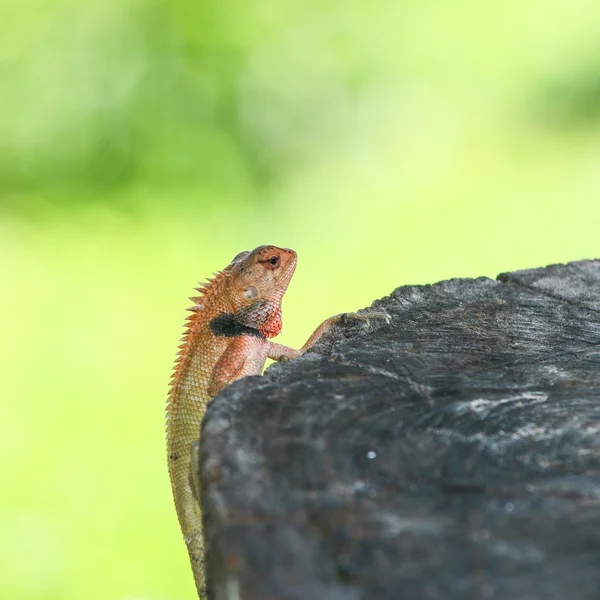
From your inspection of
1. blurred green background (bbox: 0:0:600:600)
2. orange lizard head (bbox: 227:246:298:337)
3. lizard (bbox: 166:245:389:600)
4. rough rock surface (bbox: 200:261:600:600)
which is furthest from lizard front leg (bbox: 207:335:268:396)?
blurred green background (bbox: 0:0:600:600)

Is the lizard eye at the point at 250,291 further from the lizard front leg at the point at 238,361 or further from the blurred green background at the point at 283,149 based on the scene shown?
the blurred green background at the point at 283,149

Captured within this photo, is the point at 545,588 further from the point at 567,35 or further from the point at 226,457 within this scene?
the point at 567,35

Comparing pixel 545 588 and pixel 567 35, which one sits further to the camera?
pixel 567 35

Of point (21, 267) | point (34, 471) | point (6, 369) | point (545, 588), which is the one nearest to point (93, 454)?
point (34, 471)

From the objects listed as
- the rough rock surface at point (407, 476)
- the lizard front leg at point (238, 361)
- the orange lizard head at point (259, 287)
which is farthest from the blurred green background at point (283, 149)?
the rough rock surface at point (407, 476)

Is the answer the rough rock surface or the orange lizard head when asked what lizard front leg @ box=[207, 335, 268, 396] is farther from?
the rough rock surface
